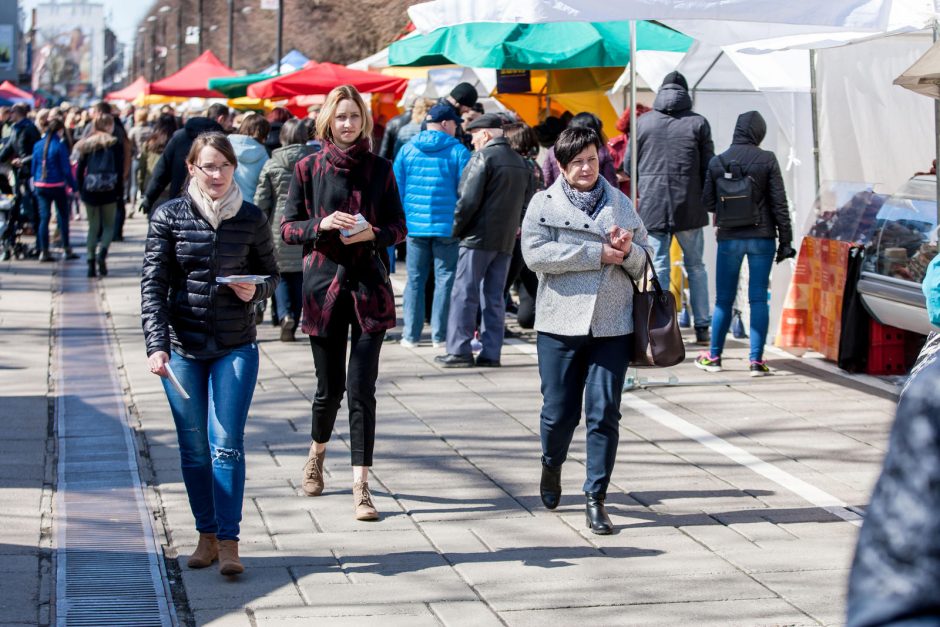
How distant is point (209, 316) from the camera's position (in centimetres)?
515

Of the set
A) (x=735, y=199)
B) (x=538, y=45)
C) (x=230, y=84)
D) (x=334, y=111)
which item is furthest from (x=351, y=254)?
(x=230, y=84)

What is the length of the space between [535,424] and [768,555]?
2720mm

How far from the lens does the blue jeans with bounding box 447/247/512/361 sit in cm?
1009

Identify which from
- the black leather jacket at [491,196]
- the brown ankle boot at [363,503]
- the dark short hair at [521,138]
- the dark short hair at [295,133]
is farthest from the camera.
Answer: the dark short hair at [295,133]

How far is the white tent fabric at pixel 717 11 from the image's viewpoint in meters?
7.24

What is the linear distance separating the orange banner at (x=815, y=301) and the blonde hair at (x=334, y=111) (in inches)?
195

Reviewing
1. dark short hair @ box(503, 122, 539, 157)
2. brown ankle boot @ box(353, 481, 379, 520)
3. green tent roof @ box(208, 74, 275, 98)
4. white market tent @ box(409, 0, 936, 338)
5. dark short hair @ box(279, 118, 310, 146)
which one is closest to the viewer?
brown ankle boot @ box(353, 481, 379, 520)

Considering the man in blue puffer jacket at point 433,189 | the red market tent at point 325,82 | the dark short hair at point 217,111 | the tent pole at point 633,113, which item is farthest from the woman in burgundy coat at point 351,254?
the red market tent at point 325,82

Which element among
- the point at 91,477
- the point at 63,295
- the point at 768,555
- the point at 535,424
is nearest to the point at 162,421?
the point at 91,477

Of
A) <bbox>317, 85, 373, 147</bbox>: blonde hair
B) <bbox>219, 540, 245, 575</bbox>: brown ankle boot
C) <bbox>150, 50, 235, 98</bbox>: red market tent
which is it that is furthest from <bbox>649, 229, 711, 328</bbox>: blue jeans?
<bbox>150, 50, 235, 98</bbox>: red market tent

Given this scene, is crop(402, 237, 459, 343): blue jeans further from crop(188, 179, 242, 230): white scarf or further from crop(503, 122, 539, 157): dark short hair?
crop(188, 179, 242, 230): white scarf

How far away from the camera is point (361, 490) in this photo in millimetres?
6082

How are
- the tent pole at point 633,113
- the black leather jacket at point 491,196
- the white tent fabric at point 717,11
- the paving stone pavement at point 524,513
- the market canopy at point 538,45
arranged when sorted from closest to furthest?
1. the paving stone pavement at point 524,513
2. the white tent fabric at point 717,11
3. the tent pole at point 633,113
4. the black leather jacket at point 491,196
5. the market canopy at point 538,45

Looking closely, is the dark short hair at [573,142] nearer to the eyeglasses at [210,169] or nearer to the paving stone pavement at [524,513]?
the eyeglasses at [210,169]
